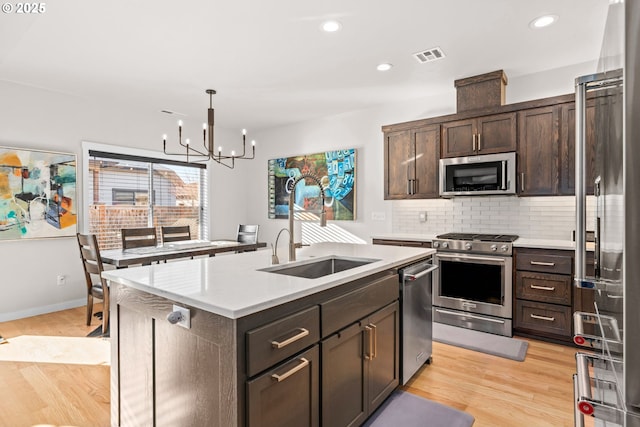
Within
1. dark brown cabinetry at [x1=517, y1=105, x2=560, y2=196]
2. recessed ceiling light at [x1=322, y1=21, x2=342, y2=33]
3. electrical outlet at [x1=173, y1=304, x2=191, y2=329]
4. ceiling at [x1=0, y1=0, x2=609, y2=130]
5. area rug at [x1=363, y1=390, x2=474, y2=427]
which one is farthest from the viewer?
dark brown cabinetry at [x1=517, y1=105, x2=560, y2=196]

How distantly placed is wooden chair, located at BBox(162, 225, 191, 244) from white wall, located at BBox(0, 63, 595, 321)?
1079 millimetres

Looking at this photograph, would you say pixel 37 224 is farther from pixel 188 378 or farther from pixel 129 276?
pixel 188 378

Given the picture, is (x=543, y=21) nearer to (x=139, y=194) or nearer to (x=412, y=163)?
(x=412, y=163)

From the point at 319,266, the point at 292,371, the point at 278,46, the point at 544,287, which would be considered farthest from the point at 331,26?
the point at 544,287

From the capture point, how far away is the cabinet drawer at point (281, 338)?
1.19 meters

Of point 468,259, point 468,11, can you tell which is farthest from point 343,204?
point 468,11

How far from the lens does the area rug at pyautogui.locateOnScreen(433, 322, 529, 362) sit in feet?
9.46

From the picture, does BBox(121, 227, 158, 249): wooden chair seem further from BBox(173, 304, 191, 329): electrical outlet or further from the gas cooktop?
the gas cooktop

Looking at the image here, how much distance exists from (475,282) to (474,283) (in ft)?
0.05

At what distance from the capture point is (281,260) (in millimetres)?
2184

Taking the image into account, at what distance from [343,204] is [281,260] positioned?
9.81ft

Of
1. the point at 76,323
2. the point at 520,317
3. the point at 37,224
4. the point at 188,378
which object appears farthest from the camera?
the point at 37,224

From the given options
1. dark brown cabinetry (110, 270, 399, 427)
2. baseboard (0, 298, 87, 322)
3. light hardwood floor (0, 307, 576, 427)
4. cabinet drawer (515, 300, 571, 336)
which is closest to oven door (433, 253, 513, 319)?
cabinet drawer (515, 300, 571, 336)

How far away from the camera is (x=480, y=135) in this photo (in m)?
3.59
